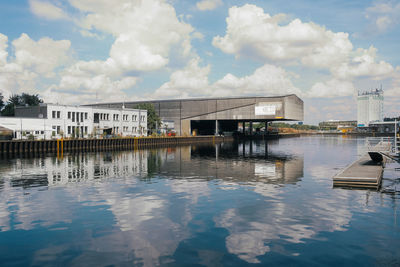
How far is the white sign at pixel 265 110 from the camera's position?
120m

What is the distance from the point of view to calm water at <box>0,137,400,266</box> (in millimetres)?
12602

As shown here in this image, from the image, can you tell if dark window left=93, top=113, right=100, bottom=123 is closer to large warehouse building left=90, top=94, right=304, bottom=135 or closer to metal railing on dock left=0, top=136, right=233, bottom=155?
metal railing on dock left=0, top=136, right=233, bottom=155

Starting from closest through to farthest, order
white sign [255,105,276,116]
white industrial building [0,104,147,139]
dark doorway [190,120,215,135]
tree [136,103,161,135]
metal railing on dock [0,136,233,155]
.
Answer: metal railing on dock [0,136,233,155] → white industrial building [0,104,147,139] → tree [136,103,161,135] → white sign [255,105,276,116] → dark doorway [190,120,215,135]

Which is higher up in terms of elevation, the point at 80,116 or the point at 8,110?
the point at 8,110

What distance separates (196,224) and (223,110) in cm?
11145

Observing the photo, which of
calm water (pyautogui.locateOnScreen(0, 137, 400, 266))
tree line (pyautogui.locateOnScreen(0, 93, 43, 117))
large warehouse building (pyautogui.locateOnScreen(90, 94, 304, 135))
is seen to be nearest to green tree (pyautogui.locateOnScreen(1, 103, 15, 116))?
tree line (pyautogui.locateOnScreen(0, 93, 43, 117))

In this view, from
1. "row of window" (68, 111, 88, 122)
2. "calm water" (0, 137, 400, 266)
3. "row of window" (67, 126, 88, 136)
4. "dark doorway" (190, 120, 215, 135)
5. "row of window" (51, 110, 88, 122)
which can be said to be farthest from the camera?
"dark doorway" (190, 120, 215, 135)

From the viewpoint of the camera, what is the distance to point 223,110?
127 meters

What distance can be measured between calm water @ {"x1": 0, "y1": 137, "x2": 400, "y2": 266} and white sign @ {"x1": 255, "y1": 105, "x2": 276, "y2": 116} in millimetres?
92924

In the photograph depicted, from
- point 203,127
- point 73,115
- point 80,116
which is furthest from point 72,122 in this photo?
point 203,127

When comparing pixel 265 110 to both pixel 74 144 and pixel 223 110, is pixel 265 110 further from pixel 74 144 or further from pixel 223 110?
pixel 74 144

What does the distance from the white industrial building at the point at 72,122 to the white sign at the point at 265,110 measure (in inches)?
1693

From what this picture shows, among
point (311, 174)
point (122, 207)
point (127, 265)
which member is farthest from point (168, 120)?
point (127, 265)

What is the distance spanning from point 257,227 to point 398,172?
28.6 metres
